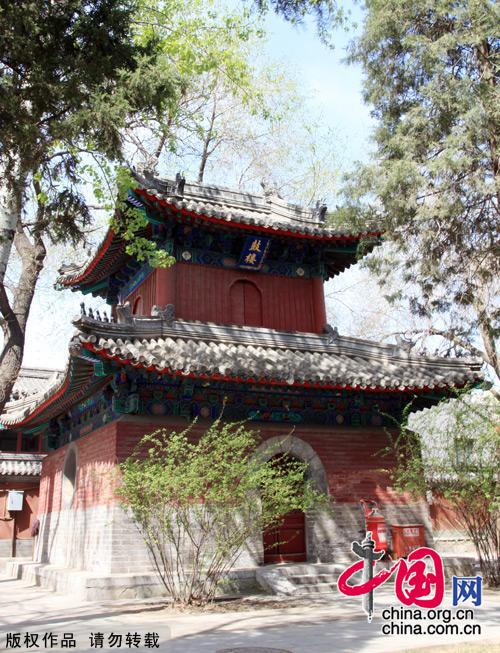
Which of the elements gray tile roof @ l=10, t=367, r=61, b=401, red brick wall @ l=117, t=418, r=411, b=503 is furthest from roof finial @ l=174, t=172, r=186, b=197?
gray tile roof @ l=10, t=367, r=61, b=401

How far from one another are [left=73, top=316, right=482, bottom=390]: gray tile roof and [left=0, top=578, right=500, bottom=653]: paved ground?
3.27 m

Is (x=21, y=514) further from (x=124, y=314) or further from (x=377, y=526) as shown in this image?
(x=377, y=526)

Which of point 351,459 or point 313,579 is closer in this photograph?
point 313,579

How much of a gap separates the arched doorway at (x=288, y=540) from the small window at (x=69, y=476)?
4.45 metres

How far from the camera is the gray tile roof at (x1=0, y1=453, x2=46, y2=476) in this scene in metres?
18.7

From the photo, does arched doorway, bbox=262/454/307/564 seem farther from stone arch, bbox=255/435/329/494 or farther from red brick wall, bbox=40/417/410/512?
red brick wall, bbox=40/417/410/512

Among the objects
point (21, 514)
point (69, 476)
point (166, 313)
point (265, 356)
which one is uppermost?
point (166, 313)

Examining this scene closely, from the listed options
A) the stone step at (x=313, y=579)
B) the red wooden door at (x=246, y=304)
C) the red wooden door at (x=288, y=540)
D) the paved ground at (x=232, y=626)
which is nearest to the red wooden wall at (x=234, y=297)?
the red wooden door at (x=246, y=304)

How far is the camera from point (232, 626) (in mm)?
7121

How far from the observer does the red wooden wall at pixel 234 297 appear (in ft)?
40.1

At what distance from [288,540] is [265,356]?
3.14 meters

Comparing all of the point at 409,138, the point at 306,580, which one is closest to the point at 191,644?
the point at 306,580

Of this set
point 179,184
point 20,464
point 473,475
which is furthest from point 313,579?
point 20,464

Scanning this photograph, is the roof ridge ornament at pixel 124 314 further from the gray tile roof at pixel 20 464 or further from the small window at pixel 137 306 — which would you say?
the gray tile roof at pixel 20 464
